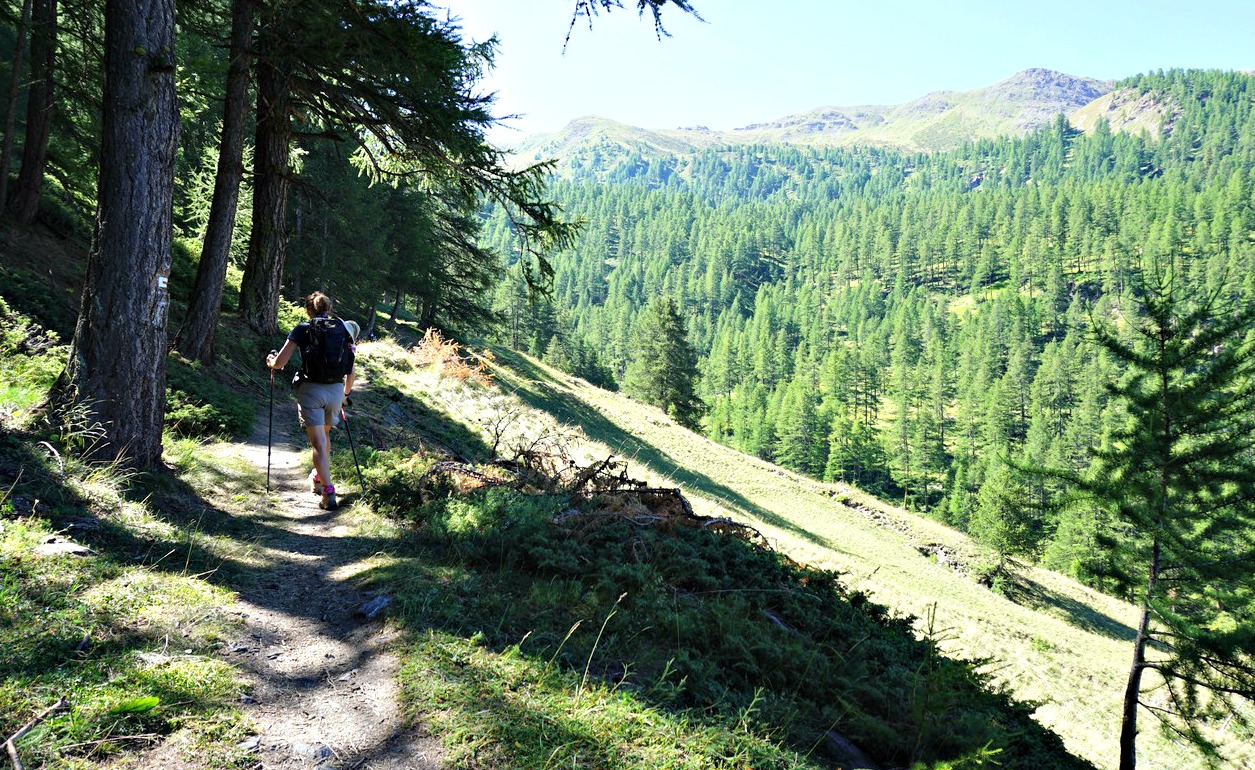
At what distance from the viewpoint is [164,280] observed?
5359 mm

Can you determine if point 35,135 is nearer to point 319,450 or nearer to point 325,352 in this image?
point 325,352

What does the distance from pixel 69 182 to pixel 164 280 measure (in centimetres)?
1147

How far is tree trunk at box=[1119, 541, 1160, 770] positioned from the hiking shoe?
29.6 ft

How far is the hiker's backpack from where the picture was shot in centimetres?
637

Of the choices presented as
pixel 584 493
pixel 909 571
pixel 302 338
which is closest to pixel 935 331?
pixel 909 571

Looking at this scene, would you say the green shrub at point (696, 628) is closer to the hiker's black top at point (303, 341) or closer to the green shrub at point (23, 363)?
the hiker's black top at point (303, 341)

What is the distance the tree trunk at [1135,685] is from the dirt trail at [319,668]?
27.7 feet

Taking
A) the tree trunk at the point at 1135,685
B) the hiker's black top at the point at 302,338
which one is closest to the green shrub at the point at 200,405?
the hiker's black top at the point at 302,338

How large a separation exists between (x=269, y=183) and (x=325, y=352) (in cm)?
577

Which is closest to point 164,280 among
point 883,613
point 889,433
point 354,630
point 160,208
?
point 160,208

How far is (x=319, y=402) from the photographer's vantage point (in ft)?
21.0

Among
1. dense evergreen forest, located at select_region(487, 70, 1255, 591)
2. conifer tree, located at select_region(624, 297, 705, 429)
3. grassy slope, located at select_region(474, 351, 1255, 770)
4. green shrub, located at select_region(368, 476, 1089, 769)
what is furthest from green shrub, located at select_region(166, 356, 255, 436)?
conifer tree, located at select_region(624, 297, 705, 429)

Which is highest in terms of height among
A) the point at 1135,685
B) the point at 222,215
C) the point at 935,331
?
the point at 222,215

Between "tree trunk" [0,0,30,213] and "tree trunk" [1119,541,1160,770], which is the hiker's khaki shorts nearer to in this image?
"tree trunk" [0,0,30,213]
